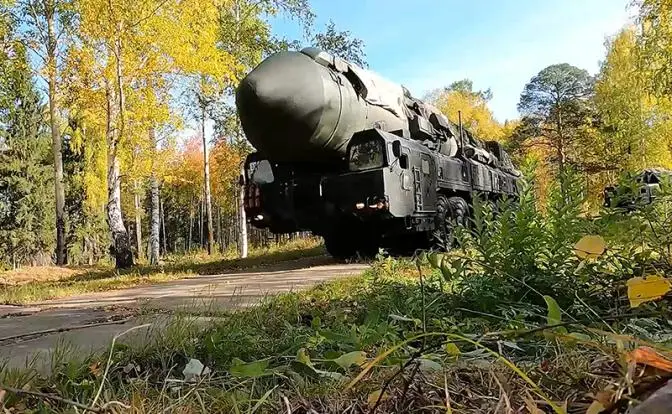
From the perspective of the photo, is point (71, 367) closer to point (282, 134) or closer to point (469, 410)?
point (469, 410)

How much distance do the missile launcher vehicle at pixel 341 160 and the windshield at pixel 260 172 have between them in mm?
14

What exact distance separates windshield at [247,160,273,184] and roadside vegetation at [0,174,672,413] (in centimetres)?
460

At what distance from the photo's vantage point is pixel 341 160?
7.28 m

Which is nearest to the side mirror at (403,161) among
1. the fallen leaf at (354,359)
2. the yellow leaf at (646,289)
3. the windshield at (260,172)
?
the windshield at (260,172)

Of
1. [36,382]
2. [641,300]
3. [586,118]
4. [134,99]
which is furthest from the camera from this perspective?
[586,118]

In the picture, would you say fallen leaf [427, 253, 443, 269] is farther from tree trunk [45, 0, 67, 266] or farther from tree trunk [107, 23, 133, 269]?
tree trunk [45, 0, 67, 266]

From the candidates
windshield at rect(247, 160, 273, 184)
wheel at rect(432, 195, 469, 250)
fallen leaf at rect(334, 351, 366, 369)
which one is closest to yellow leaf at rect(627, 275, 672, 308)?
fallen leaf at rect(334, 351, 366, 369)

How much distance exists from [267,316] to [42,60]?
11.3 m

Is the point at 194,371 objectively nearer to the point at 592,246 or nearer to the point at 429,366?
the point at 429,366

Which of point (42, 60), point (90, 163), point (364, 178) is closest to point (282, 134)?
point (364, 178)

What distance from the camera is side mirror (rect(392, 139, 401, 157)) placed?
22.6 feet

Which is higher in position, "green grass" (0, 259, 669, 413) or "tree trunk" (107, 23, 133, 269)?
"tree trunk" (107, 23, 133, 269)

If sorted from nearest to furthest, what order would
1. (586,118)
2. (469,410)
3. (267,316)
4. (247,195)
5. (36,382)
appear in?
1. (469,410)
2. (36,382)
3. (267,316)
4. (247,195)
5. (586,118)

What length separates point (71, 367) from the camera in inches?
62.6
